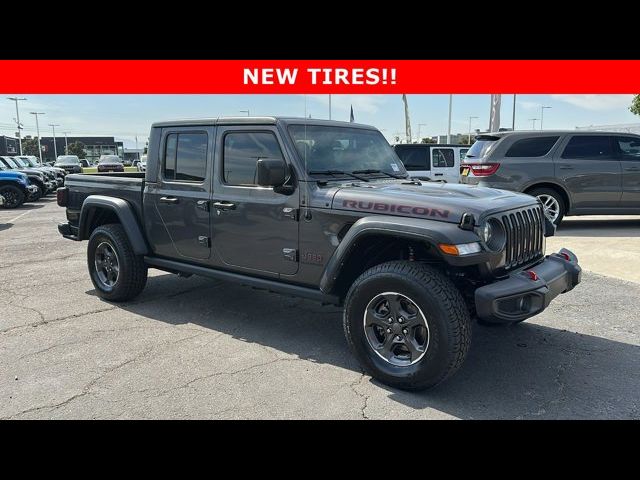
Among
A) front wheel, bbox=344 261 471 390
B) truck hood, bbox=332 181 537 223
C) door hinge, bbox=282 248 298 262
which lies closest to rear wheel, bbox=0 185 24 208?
door hinge, bbox=282 248 298 262

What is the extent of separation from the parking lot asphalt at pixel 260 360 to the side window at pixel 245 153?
141 centimetres

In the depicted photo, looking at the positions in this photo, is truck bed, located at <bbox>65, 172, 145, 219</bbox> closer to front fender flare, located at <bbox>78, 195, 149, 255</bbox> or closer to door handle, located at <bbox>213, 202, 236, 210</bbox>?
front fender flare, located at <bbox>78, 195, 149, 255</bbox>

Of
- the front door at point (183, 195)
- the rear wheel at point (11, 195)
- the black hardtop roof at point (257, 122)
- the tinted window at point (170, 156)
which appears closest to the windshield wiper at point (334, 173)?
the black hardtop roof at point (257, 122)

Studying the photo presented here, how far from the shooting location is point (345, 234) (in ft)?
12.7

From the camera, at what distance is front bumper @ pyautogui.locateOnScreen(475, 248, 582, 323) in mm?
3242

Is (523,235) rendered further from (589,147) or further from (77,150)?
(77,150)

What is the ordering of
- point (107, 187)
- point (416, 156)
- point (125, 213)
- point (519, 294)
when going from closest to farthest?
point (519, 294), point (125, 213), point (107, 187), point (416, 156)

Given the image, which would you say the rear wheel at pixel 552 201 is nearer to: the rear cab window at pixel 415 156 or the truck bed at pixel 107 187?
the rear cab window at pixel 415 156

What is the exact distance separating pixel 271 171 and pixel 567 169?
7670mm

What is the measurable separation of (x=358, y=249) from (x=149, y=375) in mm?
1795

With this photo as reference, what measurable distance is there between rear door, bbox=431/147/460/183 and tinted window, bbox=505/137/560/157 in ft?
10.5

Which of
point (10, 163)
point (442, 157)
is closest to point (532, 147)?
point (442, 157)

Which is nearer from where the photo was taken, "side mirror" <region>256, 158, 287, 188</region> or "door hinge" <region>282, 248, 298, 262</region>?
"side mirror" <region>256, 158, 287, 188</region>

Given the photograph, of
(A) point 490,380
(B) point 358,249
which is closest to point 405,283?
(B) point 358,249
